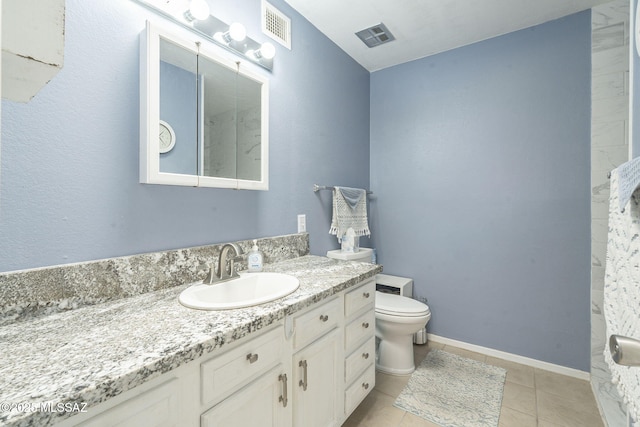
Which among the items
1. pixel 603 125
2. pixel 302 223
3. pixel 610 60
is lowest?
pixel 302 223

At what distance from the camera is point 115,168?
1.05 meters

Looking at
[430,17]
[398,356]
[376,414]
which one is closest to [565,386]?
[398,356]

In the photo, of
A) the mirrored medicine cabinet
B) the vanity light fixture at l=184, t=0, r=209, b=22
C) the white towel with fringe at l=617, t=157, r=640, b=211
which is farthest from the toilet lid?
the vanity light fixture at l=184, t=0, r=209, b=22

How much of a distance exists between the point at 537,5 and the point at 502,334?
7.69 ft

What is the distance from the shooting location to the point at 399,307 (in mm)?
1896

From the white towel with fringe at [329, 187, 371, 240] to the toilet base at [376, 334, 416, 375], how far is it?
852 mm

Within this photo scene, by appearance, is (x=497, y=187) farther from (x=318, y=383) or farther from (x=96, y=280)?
(x=96, y=280)

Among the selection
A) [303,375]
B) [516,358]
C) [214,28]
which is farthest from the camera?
[516,358]

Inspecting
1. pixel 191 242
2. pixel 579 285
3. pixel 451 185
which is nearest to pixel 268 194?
pixel 191 242

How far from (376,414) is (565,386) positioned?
52.0 inches

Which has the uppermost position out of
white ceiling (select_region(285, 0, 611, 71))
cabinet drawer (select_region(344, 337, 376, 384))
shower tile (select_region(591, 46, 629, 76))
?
white ceiling (select_region(285, 0, 611, 71))

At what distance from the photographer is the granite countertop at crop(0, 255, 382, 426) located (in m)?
0.51

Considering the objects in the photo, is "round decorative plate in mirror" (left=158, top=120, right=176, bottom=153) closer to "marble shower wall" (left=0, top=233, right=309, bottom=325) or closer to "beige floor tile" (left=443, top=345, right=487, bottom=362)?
"marble shower wall" (left=0, top=233, right=309, bottom=325)

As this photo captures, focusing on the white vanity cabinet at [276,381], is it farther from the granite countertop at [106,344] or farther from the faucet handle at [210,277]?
the faucet handle at [210,277]
